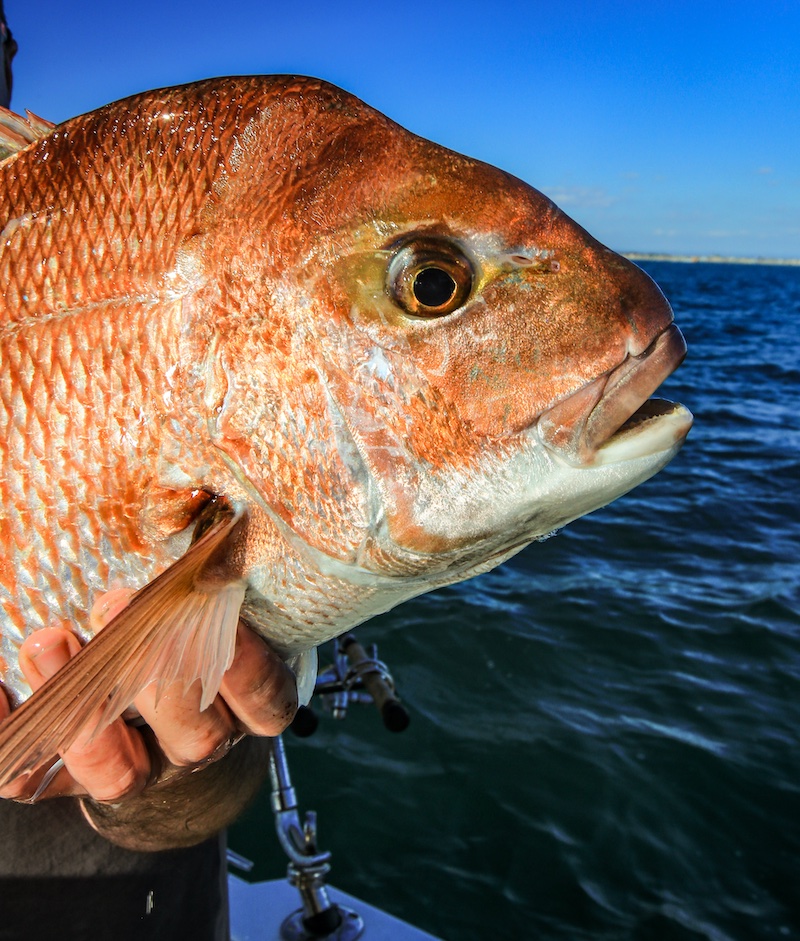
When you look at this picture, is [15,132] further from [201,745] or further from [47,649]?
[201,745]

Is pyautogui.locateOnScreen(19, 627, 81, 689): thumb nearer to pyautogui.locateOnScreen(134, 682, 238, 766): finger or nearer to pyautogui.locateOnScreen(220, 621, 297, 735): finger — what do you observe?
pyautogui.locateOnScreen(134, 682, 238, 766): finger

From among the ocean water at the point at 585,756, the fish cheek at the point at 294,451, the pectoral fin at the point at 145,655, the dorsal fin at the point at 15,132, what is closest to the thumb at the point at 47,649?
the pectoral fin at the point at 145,655

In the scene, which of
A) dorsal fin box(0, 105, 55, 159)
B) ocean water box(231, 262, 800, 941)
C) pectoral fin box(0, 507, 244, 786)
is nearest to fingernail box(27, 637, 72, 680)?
pectoral fin box(0, 507, 244, 786)

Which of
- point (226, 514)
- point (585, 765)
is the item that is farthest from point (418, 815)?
point (226, 514)

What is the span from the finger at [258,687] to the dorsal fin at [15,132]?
3.17 ft

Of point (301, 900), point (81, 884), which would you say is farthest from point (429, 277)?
point (301, 900)

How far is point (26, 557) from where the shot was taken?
51.5 inches

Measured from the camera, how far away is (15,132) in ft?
4.85

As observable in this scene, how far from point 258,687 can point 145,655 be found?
371mm

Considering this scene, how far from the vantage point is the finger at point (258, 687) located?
145cm

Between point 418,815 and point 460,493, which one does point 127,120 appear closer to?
point 460,493

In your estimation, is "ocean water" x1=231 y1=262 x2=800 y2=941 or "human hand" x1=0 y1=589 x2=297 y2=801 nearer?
"human hand" x1=0 y1=589 x2=297 y2=801

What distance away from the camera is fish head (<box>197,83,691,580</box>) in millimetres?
1257

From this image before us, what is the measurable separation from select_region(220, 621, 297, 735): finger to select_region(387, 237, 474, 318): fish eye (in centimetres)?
64
